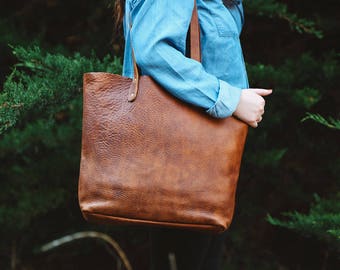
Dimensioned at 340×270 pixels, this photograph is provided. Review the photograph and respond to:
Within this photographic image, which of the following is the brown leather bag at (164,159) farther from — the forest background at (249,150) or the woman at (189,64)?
the forest background at (249,150)

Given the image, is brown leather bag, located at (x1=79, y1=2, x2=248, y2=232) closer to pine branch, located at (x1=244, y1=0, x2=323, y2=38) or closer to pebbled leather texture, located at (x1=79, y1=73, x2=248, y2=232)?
pebbled leather texture, located at (x1=79, y1=73, x2=248, y2=232)

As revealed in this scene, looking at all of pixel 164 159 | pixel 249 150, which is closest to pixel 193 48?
pixel 164 159

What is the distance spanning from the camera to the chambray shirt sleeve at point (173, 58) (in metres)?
1.54

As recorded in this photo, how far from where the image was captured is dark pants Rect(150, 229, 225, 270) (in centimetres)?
176

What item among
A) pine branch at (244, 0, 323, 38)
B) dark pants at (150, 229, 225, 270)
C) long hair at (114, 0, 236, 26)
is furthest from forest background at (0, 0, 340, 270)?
dark pants at (150, 229, 225, 270)

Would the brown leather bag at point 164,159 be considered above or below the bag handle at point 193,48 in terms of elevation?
below

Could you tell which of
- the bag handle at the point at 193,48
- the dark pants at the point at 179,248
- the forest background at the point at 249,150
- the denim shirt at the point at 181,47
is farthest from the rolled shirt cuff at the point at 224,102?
the forest background at the point at 249,150

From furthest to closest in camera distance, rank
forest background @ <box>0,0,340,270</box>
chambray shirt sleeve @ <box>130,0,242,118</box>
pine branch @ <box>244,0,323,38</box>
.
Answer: forest background @ <box>0,0,340,270</box>
pine branch @ <box>244,0,323,38</box>
chambray shirt sleeve @ <box>130,0,242,118</box>

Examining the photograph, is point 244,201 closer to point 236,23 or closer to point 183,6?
point 236,23

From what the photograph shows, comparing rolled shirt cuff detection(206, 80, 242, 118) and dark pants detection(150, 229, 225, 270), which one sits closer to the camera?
rolled shirt cuff detection(206, 80, 242, 118)

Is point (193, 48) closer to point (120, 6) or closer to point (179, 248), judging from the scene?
point (120, 6)

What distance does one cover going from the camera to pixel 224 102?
5.17ft

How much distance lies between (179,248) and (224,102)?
509mm

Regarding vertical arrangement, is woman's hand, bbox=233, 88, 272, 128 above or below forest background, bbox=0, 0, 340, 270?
above
